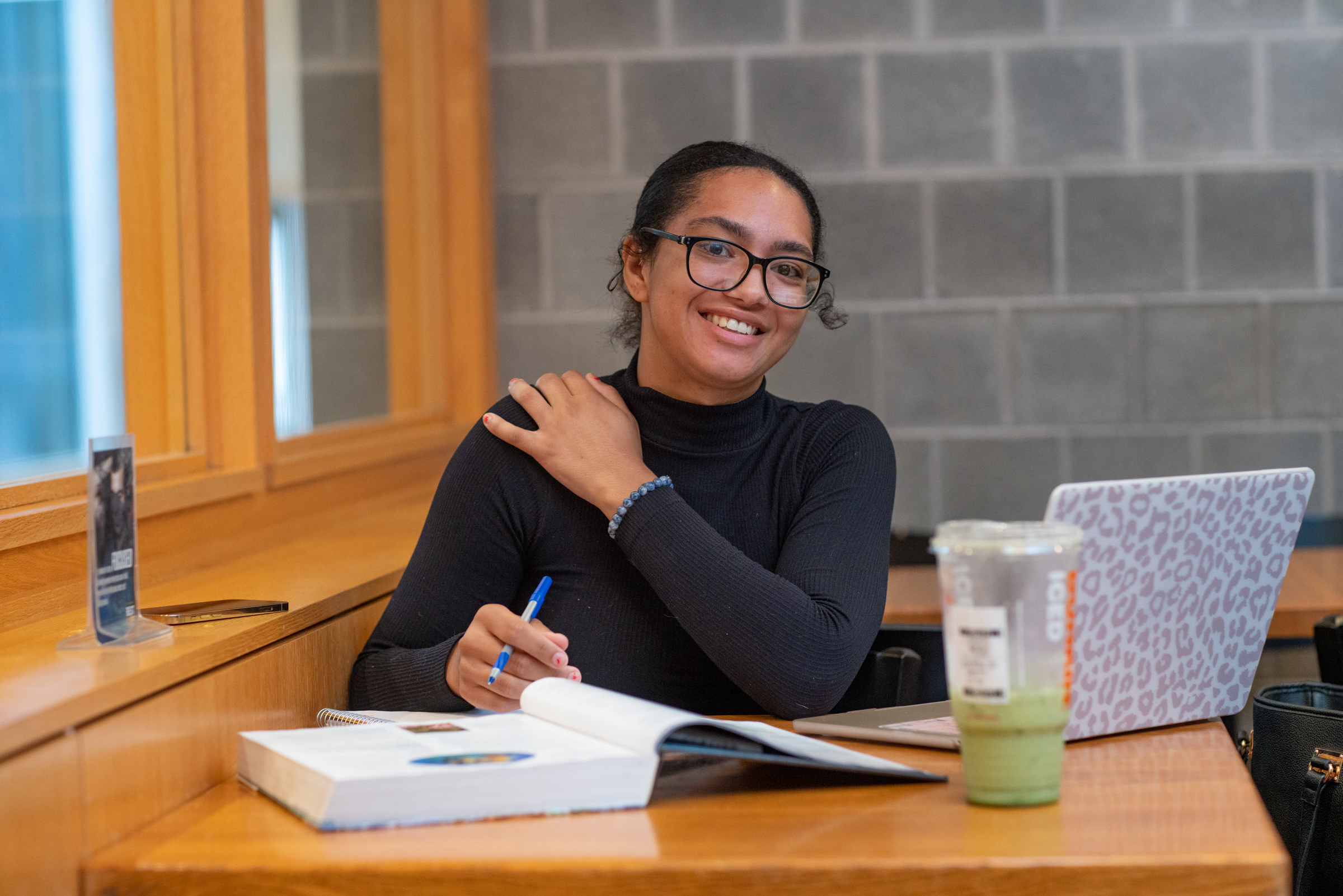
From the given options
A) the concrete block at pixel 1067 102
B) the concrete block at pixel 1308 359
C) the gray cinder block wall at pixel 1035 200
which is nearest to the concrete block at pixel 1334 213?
the gray cinder block wall at pixel 1035 200

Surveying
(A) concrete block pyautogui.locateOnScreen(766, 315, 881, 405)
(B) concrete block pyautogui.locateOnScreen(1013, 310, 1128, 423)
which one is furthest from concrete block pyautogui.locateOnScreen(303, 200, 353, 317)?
(B) concrete block pyautogui.locateOnScreen(1013, 310, 1128, 423)

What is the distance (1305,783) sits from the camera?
59.2 inches

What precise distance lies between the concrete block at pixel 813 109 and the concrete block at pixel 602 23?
0.89 ft

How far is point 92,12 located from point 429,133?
135 cm

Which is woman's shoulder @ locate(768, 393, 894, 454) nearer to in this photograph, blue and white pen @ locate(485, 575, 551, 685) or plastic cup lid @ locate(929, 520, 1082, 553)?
blue and white pen @ locate(485, 575, 551, 685)

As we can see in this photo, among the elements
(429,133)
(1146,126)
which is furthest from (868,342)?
(429,133)

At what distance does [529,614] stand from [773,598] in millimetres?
255

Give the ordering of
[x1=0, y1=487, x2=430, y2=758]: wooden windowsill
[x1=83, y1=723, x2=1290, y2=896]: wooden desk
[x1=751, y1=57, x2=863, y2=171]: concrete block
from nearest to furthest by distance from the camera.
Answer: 1. [x1=83, y1=723, x2=1290, y2=896]: wooden desk
2. [x1=0, y1=487, x2=430, y2=758]: wooden windowsill
3. [x1=751, y1=57, x2=863, y2=171]: concrete block

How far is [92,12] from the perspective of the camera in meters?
1.82

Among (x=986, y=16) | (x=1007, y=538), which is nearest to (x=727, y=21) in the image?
Answer: (x=986, y=16)

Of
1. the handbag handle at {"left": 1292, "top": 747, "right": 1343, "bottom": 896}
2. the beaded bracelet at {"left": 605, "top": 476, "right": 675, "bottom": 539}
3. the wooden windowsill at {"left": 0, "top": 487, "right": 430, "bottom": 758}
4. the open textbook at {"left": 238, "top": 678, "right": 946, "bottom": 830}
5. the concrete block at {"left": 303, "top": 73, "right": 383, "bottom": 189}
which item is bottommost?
the handbag handle at {"left": 1292, "top": 747, "right": 1343, "bottom": 896}

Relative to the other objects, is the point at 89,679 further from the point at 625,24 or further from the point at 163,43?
the point at 625,24

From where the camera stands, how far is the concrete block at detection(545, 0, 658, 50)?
3.17m

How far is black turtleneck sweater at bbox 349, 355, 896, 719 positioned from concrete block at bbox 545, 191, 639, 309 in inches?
62.0
